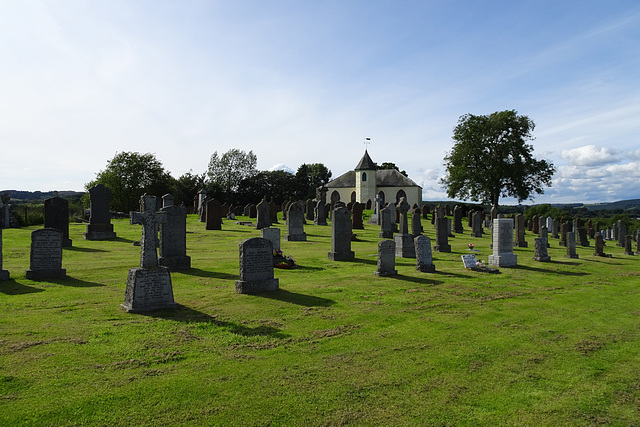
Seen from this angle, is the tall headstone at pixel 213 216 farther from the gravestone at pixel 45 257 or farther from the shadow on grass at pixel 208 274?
the gravestone at pixel 45 257

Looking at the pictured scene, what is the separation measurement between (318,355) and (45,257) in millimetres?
9309

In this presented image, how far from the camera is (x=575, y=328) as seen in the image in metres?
8.58

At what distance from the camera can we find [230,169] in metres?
75.4

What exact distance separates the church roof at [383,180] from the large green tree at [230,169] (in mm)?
16004

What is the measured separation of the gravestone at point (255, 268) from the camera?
34.3 ft

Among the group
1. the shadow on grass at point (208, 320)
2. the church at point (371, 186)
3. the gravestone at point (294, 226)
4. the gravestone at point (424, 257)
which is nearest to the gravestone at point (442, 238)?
the gravestone at point (424, 257)

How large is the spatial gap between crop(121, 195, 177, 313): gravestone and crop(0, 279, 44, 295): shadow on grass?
10.1 feet

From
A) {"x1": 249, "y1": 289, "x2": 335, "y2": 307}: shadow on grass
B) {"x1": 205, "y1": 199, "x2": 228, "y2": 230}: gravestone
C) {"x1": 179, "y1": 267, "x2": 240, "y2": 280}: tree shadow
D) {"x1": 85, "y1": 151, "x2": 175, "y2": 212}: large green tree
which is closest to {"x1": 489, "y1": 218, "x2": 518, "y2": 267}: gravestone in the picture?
{"x1": 249, "y1": 289, "x2": 335, "y2": 307}: shadow on grass

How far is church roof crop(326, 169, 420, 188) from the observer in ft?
237

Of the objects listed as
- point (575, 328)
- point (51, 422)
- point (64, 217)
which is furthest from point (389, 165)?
point (51, 422)

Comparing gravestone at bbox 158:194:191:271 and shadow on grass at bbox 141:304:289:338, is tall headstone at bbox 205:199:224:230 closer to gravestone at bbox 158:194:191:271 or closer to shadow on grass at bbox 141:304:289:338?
Answer: gravestone at bbox 158:194:191:271

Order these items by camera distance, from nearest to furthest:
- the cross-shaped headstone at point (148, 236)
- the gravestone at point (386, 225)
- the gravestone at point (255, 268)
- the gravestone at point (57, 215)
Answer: the cross-shaped headstone at point (148, 236)
the gravestone at point (255, 268)
the gravestone at point (57, 215)
the gravestone at point (386, 225)

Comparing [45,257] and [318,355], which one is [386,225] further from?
[318,355]

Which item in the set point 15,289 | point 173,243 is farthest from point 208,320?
point 173,243
